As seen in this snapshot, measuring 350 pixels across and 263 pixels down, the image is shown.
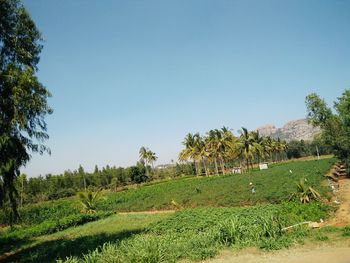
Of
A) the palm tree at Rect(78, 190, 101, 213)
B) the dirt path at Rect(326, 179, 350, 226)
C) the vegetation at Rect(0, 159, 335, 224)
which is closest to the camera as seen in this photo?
the dirt path at Rect(326, 179, 350, 226)

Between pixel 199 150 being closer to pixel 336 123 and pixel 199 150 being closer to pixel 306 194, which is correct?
pixel 336 123

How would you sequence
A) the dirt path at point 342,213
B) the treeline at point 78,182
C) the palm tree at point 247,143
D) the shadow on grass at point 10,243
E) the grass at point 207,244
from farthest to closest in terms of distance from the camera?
the treeline at point 78,182 < the palm tree at point 247,143 < the shadow on grass at point 10,243 < the dirt path at point 342,213 < the grass at point 207,244

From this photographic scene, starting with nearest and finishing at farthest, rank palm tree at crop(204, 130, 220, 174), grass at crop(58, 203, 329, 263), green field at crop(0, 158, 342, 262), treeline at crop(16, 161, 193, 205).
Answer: grass at crop(58, 203, 329, 263), green field at crop(0, 158, 342, 262), palm tree at crop(204, 130, 220, 174), treeline at crop(16, 161, 193, 205)

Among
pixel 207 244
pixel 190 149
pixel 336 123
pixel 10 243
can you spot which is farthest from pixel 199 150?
pixel 207 244

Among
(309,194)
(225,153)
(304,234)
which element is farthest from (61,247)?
(225,153)

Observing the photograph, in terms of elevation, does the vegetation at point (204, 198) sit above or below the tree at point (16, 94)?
below

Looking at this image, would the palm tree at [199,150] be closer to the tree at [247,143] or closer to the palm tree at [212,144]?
the palm tree at [212,144]

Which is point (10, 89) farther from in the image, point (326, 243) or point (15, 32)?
point (326, 243)

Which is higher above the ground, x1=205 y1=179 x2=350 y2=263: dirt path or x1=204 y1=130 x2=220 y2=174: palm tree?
x1=204 y1=130 x2=220 y2=174: palm tree

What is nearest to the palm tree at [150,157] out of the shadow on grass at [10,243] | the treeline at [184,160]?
the treeline at [184,160]

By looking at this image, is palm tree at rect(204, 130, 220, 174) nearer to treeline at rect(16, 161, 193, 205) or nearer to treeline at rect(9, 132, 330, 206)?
treeline at rect(9, 132, 330, 206)

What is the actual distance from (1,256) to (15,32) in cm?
1758

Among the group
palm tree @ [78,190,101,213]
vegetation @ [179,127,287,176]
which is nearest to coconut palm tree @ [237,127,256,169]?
vegetation @ [179,127,287,176]

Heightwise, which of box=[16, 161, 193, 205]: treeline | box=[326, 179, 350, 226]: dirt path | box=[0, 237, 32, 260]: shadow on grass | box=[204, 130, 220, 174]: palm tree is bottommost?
box=[0, 237, 32, 260]: shadow on grass
